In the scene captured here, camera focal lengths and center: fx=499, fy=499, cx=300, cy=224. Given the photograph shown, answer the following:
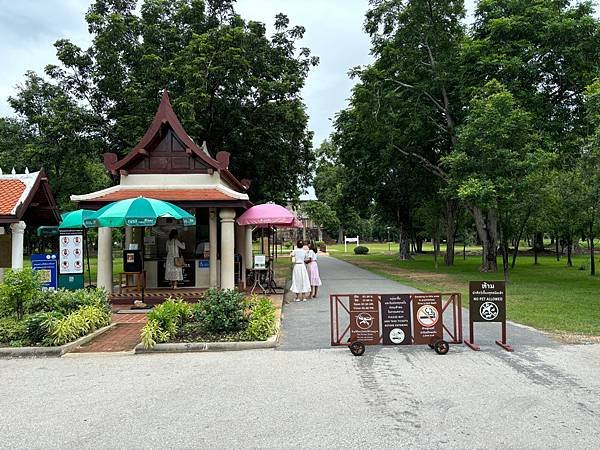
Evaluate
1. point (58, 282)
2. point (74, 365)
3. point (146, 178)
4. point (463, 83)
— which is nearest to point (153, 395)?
point (74, 365)

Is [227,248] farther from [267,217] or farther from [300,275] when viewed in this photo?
[300,275]

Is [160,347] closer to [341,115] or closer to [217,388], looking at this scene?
[217,388]

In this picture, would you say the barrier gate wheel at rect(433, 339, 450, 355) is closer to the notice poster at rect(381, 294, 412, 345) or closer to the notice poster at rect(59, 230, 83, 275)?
the notice poster at rect(381, 294, 412, 345)

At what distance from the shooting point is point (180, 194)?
48.0ft

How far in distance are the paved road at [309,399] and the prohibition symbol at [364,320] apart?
0.46 m

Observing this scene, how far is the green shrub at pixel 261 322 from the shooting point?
29.1 feet

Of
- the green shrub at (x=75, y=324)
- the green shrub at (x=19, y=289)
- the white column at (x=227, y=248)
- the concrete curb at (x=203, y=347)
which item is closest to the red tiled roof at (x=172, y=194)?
the white column at (x=227, y=248)

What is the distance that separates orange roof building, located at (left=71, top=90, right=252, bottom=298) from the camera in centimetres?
1445

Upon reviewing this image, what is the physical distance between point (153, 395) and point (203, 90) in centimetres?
1795

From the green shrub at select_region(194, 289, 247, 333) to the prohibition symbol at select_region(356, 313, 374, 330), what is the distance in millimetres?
2314

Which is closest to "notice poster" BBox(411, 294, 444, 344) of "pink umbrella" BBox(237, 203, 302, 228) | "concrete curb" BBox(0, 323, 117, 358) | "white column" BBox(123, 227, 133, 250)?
"concrete curb" BBox(0, 323, 117, 358)

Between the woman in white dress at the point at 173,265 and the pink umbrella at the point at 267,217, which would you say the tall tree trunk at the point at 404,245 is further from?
the woman in white dress at the point at 173,265

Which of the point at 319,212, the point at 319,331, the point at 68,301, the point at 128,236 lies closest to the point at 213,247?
the point at 128,236

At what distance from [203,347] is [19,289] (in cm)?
380
